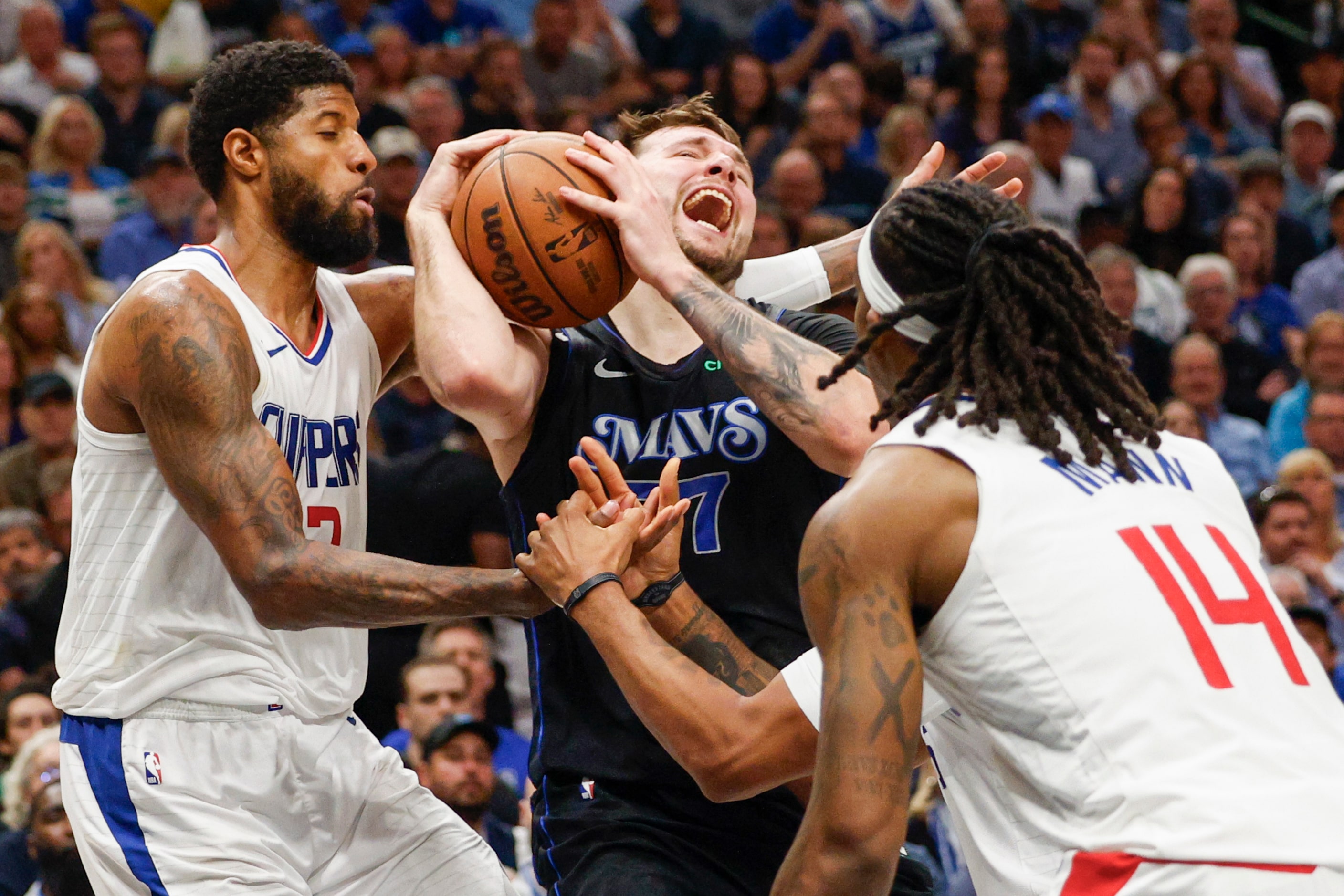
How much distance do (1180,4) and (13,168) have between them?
10083 mm

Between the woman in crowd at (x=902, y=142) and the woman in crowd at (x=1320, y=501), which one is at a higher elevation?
the woman in crowd at (x=902, y=142)

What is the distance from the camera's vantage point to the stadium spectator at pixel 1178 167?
11.3 metres

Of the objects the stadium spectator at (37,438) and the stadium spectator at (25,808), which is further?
the stadium spectator at (37,438)

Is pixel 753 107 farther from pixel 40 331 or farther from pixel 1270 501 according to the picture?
pixel 40 331

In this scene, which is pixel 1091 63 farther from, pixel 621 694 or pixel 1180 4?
pixel 621 694

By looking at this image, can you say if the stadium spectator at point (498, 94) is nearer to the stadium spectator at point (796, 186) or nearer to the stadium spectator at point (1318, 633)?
the stadium spectator at point (796, 186)

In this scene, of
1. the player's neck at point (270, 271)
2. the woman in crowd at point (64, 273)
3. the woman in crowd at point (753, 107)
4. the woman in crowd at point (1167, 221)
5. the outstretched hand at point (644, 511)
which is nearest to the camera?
the outstretched hand at point (644, 511)

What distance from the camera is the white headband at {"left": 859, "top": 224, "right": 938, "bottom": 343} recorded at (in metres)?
2.88

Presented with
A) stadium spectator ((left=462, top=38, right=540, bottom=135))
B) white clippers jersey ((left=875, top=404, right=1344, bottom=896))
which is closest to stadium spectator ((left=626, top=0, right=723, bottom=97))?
stadium spectator ((left=462, top=38, right=540, bottom=135))

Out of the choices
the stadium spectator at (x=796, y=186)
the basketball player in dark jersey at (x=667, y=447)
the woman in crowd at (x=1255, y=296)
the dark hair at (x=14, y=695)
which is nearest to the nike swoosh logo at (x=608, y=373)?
the basketball player in dark jersey at (x=667, y=447)

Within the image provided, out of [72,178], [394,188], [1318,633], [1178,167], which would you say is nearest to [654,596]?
[1318,633]

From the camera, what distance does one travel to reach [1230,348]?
10.1 meters

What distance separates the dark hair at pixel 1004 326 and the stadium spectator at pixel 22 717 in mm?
4854

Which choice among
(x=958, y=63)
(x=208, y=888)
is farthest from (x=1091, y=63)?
(x=208, y=888)
